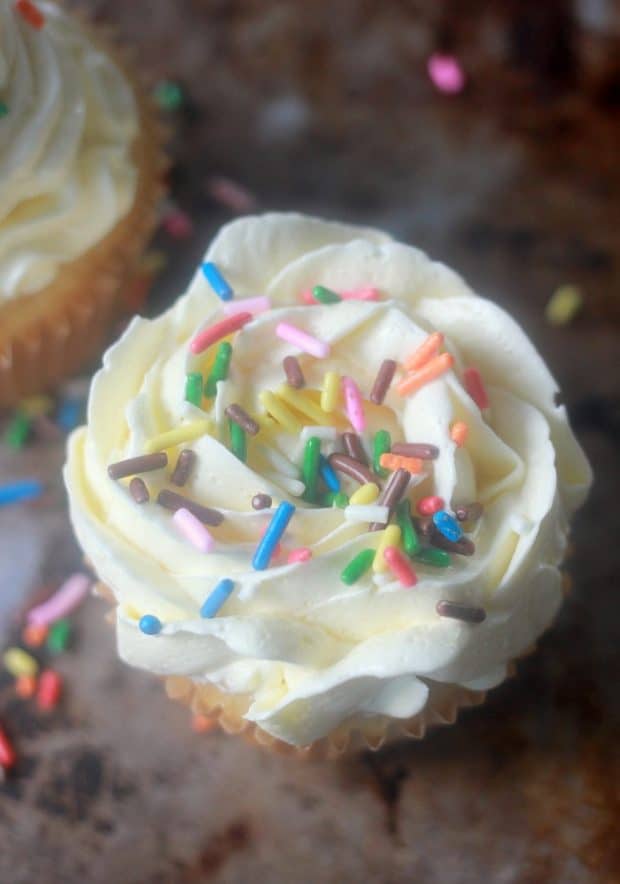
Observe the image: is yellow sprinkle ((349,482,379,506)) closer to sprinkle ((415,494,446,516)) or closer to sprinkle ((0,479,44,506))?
sprinkle ((415,494,446,516))

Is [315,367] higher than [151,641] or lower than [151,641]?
higher

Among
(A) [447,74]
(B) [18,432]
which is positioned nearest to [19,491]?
(B) [18,432]

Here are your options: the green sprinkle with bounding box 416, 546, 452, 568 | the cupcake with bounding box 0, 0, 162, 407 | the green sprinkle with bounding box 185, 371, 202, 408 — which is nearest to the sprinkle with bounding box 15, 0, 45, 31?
the cupcake with bounding box 0, 0, 162, 407

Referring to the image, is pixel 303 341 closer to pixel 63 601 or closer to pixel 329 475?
pixel 329 475

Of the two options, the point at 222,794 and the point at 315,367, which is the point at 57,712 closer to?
the point at 222,794

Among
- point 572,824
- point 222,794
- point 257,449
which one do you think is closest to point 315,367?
point 257,449

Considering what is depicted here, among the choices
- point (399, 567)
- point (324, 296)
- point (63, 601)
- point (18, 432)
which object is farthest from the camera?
point (18, 432)

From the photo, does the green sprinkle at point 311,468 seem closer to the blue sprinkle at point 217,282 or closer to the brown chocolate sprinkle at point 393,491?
the brown chocolate sprinkle at point 393,491
